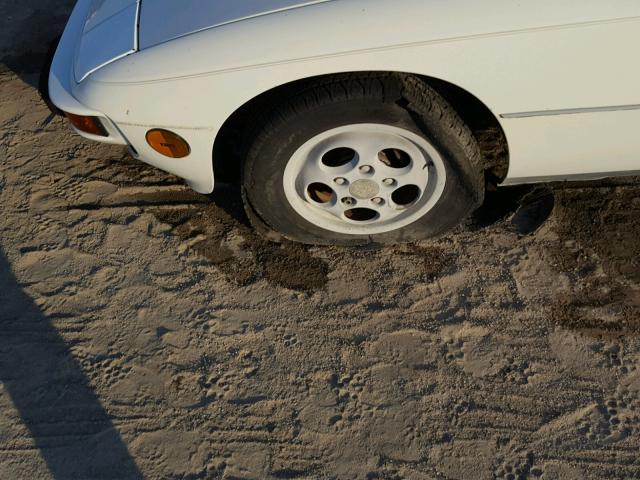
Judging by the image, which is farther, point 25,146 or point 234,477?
point 25,146

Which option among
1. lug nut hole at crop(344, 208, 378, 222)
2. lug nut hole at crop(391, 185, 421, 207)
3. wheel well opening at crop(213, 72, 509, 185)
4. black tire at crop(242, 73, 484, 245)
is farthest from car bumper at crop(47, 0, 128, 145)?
lug nut hole at crop(391, 185, 421, 207)

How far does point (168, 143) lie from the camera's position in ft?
7.79

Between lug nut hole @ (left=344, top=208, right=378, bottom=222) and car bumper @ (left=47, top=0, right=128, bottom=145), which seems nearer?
car bumper @ (left=47, top=0, right=128, bottom=145)

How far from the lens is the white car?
2.05 meters

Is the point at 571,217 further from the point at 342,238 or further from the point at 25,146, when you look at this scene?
the point at 25,146

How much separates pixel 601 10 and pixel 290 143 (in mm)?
1226

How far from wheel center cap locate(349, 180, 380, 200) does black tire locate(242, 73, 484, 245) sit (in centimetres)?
28

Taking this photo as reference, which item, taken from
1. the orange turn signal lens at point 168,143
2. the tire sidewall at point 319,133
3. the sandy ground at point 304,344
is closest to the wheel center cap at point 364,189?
the tire sidewall at point 319,133

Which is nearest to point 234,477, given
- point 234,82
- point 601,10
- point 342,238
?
point 342,238

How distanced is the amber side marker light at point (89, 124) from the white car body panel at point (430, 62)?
7 cm

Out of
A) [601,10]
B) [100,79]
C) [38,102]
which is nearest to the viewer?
[601,10]

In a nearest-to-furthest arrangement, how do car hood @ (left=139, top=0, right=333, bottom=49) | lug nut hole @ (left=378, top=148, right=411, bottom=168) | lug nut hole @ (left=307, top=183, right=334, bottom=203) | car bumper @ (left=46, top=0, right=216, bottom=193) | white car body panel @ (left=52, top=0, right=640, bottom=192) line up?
white car body panel @ (left=52, top=0, right=640, bottom=192) < car hood @ (left=139, top=0, right=333, bottom=49) < car bumper @ (left=46, top=0, right=216, bottom=193) < lug nut hole @ (left=378, top=148, right=411, bottom=168) < lug nut hole @ (left=307, top=183, right=334, bottom=203)

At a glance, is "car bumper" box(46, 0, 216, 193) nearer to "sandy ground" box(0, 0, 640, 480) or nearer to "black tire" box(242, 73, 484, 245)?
"black tire" box(242, 73, 484, 245)

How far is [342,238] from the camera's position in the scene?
2738 millimetres
